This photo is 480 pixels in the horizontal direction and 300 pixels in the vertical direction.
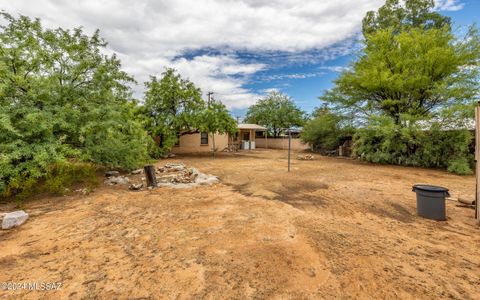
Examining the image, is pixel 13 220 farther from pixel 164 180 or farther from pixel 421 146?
pixel 421 146

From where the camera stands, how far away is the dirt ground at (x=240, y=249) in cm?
207

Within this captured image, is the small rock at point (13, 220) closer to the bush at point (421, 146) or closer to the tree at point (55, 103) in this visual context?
the tree at point (55, 103)

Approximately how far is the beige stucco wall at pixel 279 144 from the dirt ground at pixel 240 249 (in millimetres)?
18394

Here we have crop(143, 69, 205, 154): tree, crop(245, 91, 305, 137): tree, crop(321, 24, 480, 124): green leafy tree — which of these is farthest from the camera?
crop(245, 91, 305, 137): tree

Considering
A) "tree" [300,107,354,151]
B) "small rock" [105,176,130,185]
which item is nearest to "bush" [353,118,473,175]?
"tree" [300,107,354,151]

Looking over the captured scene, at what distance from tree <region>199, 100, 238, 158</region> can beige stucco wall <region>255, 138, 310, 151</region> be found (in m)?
10.7

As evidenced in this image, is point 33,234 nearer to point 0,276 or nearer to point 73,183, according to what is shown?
point 0,276

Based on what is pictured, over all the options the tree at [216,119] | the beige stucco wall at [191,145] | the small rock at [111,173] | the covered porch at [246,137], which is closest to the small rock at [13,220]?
the small rock at [111,173]

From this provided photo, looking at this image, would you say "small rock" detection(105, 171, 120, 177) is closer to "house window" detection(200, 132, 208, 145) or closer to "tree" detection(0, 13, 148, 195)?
"tree" detection(0, 13, 148, 195)

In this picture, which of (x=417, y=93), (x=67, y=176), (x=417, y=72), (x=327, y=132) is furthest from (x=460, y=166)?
(x=67, y=176)

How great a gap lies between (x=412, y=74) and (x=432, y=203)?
379 inches

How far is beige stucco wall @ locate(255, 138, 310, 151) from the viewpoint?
2323cm

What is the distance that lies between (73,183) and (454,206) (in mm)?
9366

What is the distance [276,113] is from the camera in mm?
27000
